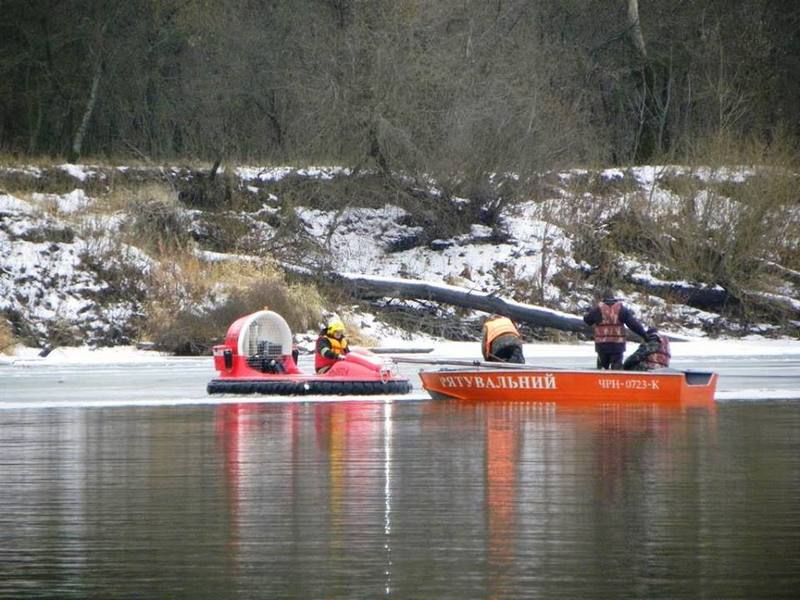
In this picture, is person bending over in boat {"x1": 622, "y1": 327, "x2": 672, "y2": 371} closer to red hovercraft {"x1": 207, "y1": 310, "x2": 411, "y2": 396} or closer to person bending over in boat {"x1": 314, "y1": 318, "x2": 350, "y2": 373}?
red hovercraft {"x1": 207, "y1": 310, "x2": 411, "y2": 396}

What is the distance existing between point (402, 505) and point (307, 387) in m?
11.7

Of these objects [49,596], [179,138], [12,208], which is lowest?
[49,596]

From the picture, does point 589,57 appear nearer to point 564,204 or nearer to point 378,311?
point 564,204

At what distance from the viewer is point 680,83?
53156 millimetres

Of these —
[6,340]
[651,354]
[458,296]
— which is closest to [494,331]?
[651,354]

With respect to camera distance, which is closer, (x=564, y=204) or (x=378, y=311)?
(x=378, y=311)

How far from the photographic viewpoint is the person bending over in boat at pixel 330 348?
78.3 feet

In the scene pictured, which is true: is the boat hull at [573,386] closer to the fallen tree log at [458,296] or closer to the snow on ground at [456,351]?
the snow on ground at [456,351]

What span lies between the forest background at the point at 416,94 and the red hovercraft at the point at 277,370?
1908 cm

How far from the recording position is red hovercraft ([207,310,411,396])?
23609mm

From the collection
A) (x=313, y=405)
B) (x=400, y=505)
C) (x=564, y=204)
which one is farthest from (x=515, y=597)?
(x=564, y=204)

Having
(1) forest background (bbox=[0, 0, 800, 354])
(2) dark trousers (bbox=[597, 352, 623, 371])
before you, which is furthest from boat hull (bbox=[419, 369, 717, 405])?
(1) forest background (bbox=[0, 0, 800, 354])

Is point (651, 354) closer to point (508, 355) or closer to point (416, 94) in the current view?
point (508, 355)

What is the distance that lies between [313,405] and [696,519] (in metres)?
11.7
